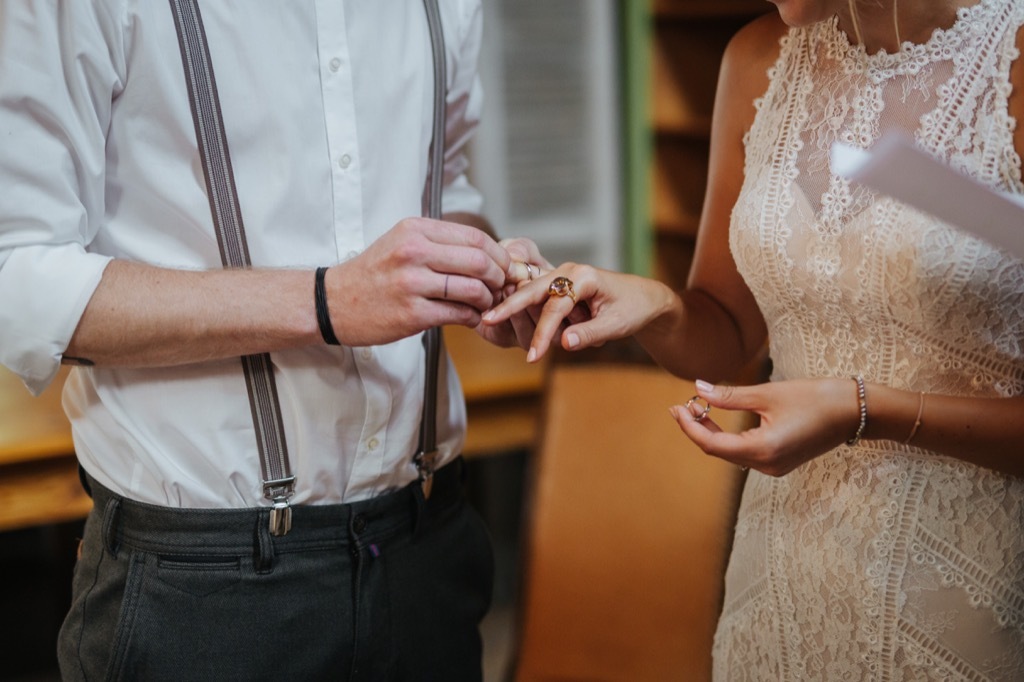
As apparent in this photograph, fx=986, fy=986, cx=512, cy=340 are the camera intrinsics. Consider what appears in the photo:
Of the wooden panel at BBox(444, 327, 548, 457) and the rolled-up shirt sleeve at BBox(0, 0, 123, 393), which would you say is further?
the wooden panel at BBox(444, 327, 548, 457)

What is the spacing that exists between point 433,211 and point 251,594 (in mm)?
532

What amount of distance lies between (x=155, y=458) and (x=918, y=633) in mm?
872

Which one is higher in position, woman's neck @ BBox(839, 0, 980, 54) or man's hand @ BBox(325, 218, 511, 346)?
woman's neck @ BBox(839, 0, 980, 54)

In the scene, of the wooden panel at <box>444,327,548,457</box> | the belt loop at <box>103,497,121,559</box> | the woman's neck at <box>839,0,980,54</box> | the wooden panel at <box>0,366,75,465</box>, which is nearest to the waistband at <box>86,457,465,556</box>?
the belt loop at <box>103,497,121,559</box>

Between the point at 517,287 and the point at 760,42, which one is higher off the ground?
the point at 760,42

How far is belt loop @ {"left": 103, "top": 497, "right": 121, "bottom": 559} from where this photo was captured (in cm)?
111

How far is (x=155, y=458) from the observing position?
1105mm

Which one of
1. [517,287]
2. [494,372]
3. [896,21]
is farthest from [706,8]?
[517,287]

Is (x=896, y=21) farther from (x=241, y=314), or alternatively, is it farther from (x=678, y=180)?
(x=678, y=180)

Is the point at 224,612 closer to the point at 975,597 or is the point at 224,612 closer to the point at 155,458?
the point at 155,458

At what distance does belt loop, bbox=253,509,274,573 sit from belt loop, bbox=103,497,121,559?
0.16 meters

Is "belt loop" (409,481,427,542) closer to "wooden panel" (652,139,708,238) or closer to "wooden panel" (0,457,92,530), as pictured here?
"wooden panel" (0,457,92,530)

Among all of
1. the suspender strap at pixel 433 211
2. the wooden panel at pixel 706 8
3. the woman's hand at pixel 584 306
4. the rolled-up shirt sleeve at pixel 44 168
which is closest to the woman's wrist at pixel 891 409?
the woman's hand at pixel 584 306

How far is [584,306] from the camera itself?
1209mm
